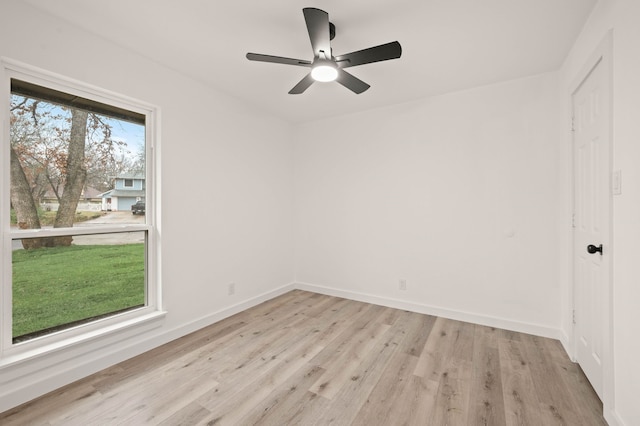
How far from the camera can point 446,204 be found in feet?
10.8

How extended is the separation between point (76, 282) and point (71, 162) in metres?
0.96

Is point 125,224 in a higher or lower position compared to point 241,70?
lower

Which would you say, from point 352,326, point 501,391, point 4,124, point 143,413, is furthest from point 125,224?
point 501,391

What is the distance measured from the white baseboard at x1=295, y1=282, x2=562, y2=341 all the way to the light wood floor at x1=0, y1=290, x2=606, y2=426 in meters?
0.11

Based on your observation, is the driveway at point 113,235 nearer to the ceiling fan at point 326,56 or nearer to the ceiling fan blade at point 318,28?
the ceiling fan at point 326,56

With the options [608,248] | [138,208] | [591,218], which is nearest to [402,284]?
[591,218]

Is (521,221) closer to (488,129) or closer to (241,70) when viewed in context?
(488,129)

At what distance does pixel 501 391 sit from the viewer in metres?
1.99

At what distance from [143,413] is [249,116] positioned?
3131mm

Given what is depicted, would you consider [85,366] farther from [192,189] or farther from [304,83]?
[304,83]

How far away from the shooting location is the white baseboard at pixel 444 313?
2826 millimetres

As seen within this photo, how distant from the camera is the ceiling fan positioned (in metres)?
1.71

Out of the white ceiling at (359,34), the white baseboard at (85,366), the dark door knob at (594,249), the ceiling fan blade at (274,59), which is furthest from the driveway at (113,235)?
the dark door knob at (594,249)

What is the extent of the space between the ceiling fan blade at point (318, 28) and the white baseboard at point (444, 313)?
9.64 ft
